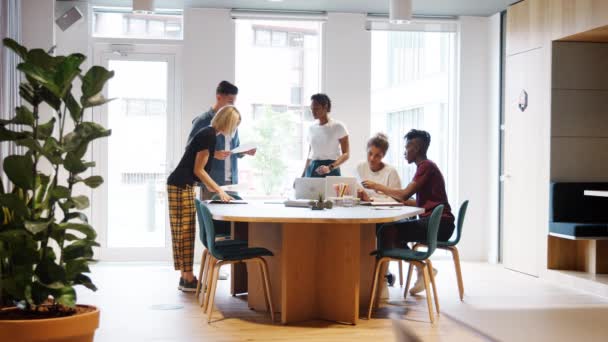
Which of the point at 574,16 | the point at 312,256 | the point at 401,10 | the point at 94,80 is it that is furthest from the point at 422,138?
the point at 94,80

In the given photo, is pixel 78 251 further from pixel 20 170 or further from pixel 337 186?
pixel 337 186

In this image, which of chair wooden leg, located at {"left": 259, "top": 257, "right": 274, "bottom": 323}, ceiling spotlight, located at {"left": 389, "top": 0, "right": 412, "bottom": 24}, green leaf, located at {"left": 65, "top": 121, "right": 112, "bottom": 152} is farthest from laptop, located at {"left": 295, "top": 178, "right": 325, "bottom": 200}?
green leaf, located at {"left": 65, "top": 121, "right": 112, "bottom": 152}

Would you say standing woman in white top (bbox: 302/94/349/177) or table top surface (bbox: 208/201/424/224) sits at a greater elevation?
standing woman in white top (bbox: 302/94/349/177)

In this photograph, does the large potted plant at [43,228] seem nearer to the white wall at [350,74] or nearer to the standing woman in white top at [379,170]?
the standing woman in white top at [379,170]

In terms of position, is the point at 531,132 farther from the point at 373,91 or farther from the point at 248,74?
the point at 248,74

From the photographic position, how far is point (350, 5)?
28.3 ft

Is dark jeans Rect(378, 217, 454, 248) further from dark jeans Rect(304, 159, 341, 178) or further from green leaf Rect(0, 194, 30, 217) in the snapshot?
green leaf Rect(0, 194, 30, 217)

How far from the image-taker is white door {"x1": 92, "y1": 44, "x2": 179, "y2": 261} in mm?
8789

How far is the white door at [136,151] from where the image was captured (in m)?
8.79

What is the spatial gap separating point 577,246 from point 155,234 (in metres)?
4.52

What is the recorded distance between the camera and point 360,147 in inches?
358

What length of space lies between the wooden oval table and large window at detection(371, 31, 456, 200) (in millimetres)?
3911

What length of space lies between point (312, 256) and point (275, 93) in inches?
157

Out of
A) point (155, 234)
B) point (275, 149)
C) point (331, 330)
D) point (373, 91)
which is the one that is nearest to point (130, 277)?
point (155, 234)
